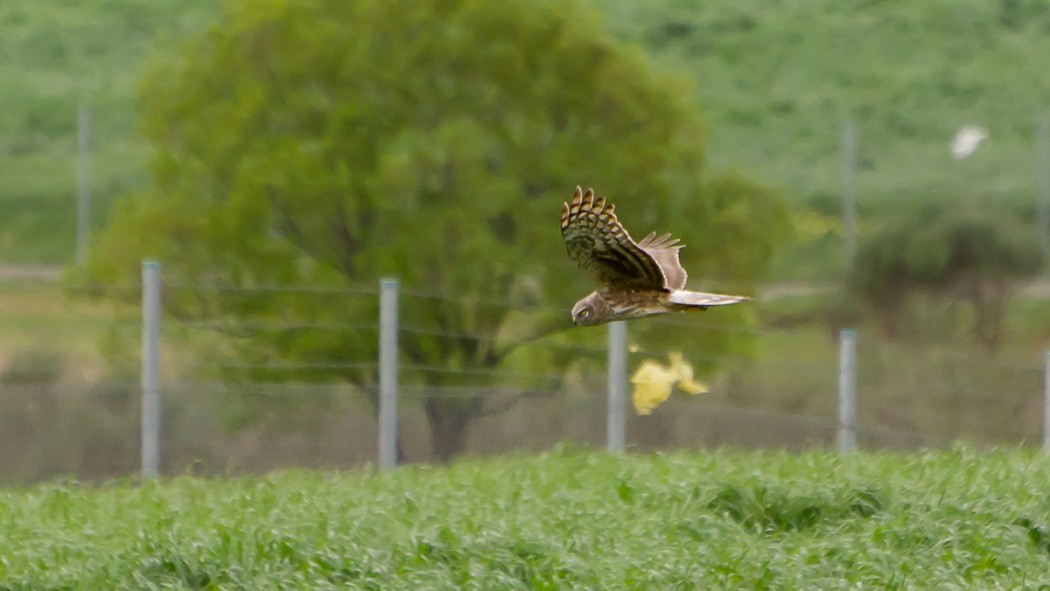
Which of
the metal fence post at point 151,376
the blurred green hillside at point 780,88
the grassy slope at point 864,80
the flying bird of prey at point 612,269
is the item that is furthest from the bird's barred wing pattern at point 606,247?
the grassy slope at point 864,80

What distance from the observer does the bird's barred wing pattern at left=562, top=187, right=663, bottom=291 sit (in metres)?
4.47

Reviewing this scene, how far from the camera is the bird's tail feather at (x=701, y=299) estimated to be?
4127 mm

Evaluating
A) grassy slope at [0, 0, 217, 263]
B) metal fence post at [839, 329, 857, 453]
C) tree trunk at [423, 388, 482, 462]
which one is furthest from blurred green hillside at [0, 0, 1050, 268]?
metal fence post at [839, 329, 857, 453]

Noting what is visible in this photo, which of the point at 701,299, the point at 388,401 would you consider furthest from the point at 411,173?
the point at 701,299

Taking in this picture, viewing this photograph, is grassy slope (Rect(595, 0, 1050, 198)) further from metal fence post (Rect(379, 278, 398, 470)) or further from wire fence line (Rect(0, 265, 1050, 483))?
metal fence post (Rect(379, 278, 398, 470))

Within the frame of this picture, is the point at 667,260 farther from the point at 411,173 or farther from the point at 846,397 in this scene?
the point at 411,173

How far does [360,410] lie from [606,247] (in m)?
8.08

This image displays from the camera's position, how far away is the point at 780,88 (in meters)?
37.8

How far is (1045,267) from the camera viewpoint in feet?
87.4

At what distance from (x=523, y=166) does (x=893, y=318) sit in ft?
34.9

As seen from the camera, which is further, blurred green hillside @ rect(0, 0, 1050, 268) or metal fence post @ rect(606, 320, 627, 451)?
blurred green hillside @ rect(0, 0, 1050, 268)

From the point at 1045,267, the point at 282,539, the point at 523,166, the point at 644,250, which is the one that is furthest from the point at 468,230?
the point at 1045,267

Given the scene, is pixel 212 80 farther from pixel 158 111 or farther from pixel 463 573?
pixel 463 573

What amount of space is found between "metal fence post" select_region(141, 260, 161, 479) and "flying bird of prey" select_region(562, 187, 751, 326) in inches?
130
